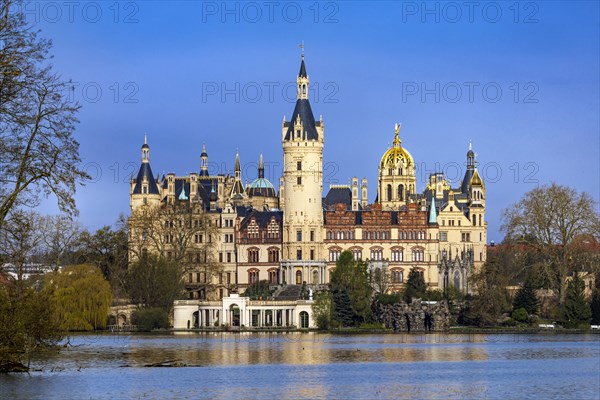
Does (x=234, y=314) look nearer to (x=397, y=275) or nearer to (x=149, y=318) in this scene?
(x=149, y=318)

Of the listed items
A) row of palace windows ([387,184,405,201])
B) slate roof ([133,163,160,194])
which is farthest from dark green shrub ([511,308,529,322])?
row of palace windows ([387,184,405,201])

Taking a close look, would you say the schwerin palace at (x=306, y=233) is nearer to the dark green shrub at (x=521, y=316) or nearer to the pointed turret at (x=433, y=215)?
the pointed turret at (x=433, y=215)

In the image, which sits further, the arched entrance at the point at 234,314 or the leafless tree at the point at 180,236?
the leafless tree at the point at 180,236

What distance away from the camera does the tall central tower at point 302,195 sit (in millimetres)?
130500

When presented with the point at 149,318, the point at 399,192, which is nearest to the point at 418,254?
the point at 399,192

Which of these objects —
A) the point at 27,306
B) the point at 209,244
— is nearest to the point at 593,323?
the point at 209,244

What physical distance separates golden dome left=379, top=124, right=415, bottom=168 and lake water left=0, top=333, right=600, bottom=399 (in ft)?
215

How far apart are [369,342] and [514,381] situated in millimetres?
33701

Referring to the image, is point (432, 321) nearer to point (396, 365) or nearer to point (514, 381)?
point (396, 365)

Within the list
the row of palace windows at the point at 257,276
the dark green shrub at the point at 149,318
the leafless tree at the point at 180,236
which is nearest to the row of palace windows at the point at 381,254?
the row of palace windows at the point at 257,276

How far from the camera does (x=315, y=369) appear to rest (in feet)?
210

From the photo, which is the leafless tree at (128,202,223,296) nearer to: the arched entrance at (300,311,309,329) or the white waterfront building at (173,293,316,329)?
the white waterfront building at (173,293,316,329)

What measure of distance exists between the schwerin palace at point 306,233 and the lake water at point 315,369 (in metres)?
37.4

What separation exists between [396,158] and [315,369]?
316ft
